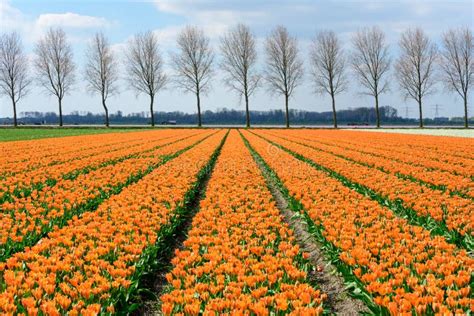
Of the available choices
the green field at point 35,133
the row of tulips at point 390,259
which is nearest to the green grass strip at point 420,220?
the row of tulips at point 390,259

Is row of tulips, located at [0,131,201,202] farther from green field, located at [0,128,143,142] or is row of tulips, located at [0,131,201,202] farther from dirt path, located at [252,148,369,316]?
green field, located at [0,128,143,142]

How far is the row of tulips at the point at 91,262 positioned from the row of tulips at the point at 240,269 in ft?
1.59

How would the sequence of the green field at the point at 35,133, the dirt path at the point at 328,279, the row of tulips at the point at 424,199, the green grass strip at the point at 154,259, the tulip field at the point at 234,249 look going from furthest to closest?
the green field at the point at 35,133 < the row of tulips at the point at 424,199 < the dirt path at the point at 328,279 < the green grass strip at the point at 154,259 < the tulip field at the point at 234,249

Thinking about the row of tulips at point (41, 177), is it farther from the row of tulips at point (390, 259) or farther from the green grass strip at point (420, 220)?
the green grass strip at point (420, 220)

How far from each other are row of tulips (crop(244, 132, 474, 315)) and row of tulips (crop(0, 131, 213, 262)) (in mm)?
4088

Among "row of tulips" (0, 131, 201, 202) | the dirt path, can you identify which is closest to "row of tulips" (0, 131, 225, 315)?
the dirt path

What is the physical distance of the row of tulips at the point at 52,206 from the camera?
222 inches

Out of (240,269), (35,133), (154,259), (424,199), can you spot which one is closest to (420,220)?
(424,199)

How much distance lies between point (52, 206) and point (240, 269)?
4610 millimetres

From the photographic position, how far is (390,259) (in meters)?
4.51

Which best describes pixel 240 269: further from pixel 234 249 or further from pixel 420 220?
pixel 420 220

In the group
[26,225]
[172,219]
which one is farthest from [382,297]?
[26,225]

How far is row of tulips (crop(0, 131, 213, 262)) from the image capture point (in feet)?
18.5

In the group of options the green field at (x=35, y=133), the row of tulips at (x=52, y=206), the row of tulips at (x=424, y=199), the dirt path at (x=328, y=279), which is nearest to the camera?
the dirt path at (x=328, y=279)
